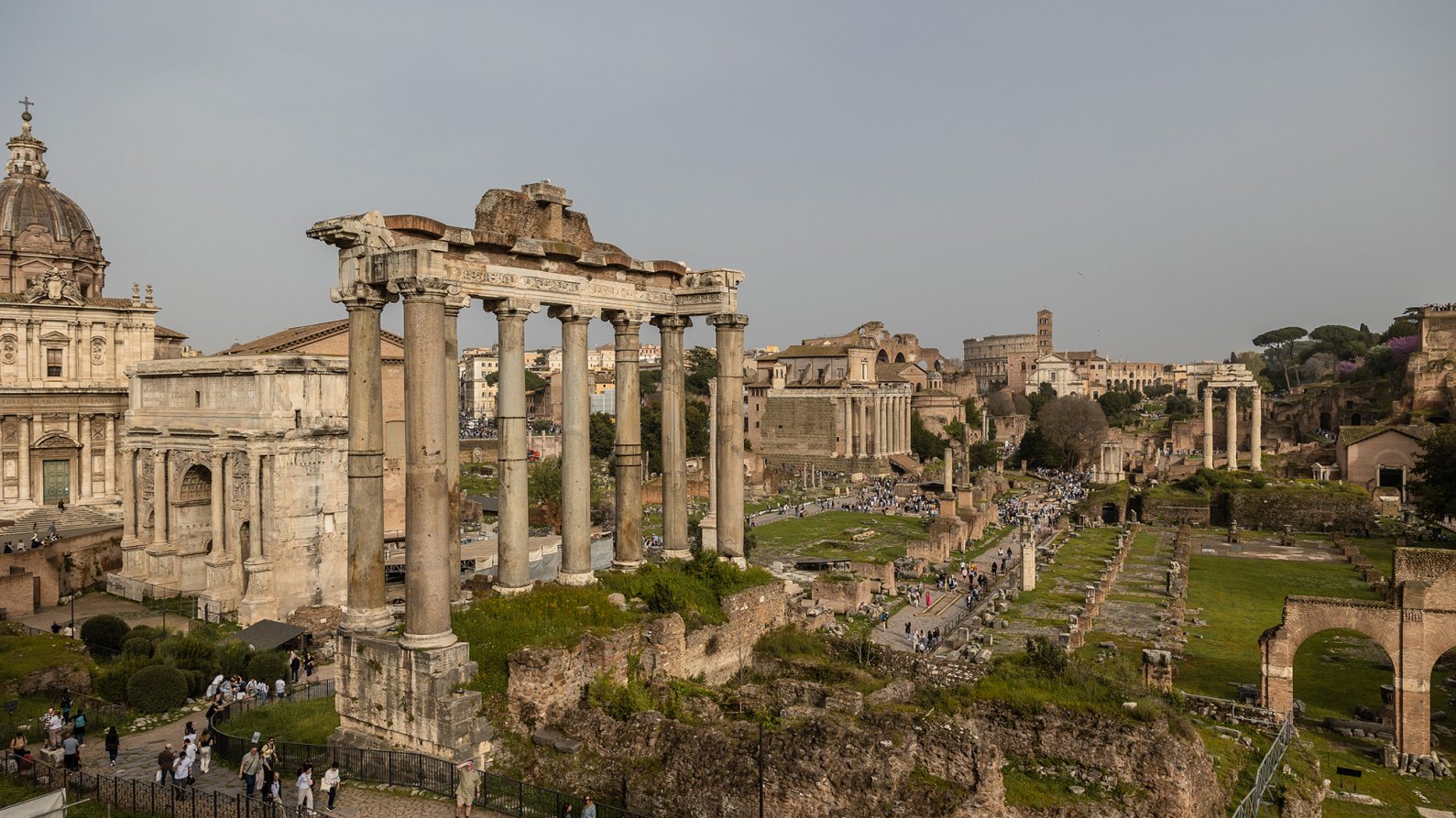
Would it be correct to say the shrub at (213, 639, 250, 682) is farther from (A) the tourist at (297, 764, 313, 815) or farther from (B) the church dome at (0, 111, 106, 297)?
(B) the church dome at (0, 111, 106, 297)

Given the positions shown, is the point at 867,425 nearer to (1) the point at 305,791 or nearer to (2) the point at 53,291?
(2) the point at 53,291

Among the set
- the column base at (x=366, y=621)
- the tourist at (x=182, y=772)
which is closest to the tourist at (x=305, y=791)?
the column base at (x=366, y=621)

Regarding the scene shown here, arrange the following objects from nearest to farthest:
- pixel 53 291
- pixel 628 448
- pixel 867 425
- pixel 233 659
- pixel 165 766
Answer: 1. pixel 165 766
2. pixel 628 448
3. pixel 233 659
4. pixel 53 291
5. pixel 867 425

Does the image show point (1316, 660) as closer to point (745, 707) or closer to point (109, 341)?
point (745, 707)

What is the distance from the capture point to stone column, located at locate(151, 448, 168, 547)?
99.9 feet

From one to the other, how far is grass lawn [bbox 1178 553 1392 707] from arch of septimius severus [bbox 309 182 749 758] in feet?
45.8

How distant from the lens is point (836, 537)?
49.6 m

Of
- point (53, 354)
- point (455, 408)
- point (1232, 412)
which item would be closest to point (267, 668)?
point (455, 408)

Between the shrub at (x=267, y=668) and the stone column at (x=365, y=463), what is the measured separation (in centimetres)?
886

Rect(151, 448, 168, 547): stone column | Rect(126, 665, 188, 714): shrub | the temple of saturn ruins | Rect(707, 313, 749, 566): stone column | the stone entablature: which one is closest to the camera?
Rect(707, 313, 749, 566): stone column

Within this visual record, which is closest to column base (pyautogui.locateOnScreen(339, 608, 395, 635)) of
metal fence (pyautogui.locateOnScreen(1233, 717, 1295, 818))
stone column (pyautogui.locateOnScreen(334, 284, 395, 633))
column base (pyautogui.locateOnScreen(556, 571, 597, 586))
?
stone column (pyautogui.locateOnScreen(334, 284, 395, 633))

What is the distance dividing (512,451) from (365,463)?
7.52 feet

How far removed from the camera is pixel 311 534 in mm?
28656

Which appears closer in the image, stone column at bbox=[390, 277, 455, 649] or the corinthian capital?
stone column at bbox=[390, 277, 455, 649]
